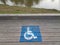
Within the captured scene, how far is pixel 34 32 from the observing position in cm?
323

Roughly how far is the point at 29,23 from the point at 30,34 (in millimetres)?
191

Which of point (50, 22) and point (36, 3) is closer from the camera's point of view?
point (50, 22)

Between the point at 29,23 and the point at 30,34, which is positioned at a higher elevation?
the point at 29,23

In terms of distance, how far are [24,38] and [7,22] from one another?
40 centimetres

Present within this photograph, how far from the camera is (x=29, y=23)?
321 centimetres

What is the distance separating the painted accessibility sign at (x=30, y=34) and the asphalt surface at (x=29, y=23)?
62mm

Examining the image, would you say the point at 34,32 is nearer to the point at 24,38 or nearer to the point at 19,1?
the point at 24,38

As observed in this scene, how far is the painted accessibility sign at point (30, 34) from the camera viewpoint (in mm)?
3166

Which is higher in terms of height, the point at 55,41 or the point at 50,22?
the point at 50,22

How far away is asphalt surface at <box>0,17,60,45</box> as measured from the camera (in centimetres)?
317

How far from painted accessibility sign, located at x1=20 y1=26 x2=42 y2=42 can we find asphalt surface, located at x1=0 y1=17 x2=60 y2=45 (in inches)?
2.4

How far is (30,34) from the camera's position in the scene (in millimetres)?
3203

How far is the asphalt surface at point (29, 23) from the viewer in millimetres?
3168

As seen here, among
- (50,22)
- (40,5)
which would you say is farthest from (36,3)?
(50,22)
